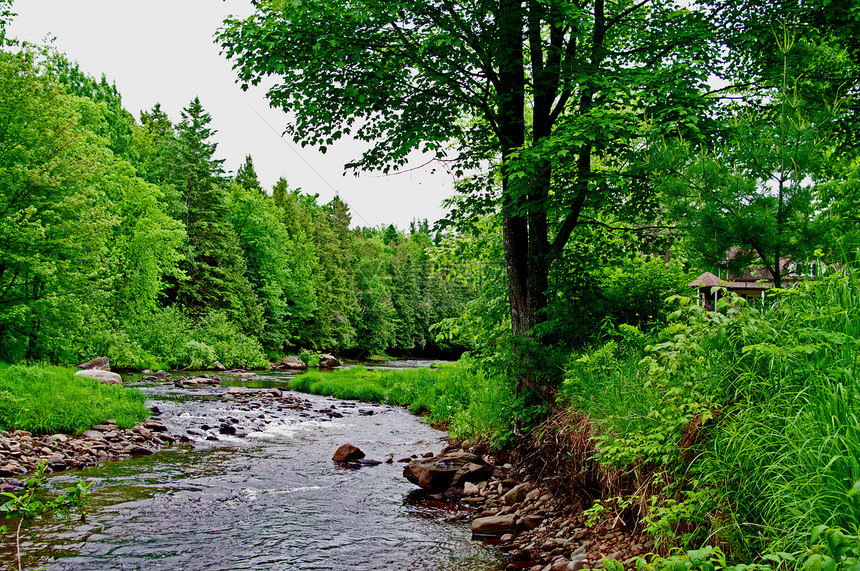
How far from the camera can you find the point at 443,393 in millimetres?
19438

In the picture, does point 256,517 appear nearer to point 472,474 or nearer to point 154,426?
point 472,474

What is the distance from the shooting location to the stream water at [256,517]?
6324mm

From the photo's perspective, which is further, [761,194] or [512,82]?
[512,82]

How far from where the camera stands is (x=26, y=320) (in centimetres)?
2055

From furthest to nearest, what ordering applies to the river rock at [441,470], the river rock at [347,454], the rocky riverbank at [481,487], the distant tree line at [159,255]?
the distant tree line at [159,255]
the river rock at [347,454]
the river rock at [441,470]
the rocky riverbank at [481,487]

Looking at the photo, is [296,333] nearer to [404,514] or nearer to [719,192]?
[404,514]

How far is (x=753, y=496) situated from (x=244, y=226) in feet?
167

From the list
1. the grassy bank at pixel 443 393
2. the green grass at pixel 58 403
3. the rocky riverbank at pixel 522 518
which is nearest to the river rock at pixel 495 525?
the rocky riverbank at pixel 522 518

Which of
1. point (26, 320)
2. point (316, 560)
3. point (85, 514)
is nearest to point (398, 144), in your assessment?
point (316, 560)

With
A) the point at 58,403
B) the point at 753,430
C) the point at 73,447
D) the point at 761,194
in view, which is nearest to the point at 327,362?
the point at 58,403

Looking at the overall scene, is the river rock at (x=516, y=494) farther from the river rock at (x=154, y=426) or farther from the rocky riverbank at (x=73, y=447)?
the river rock at (x=154, y=426)

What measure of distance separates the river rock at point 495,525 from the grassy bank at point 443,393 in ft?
7.84

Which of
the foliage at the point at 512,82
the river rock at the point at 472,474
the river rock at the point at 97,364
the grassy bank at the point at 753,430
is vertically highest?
the foliage at the point at 512,82

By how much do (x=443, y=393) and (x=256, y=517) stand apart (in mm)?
11832
